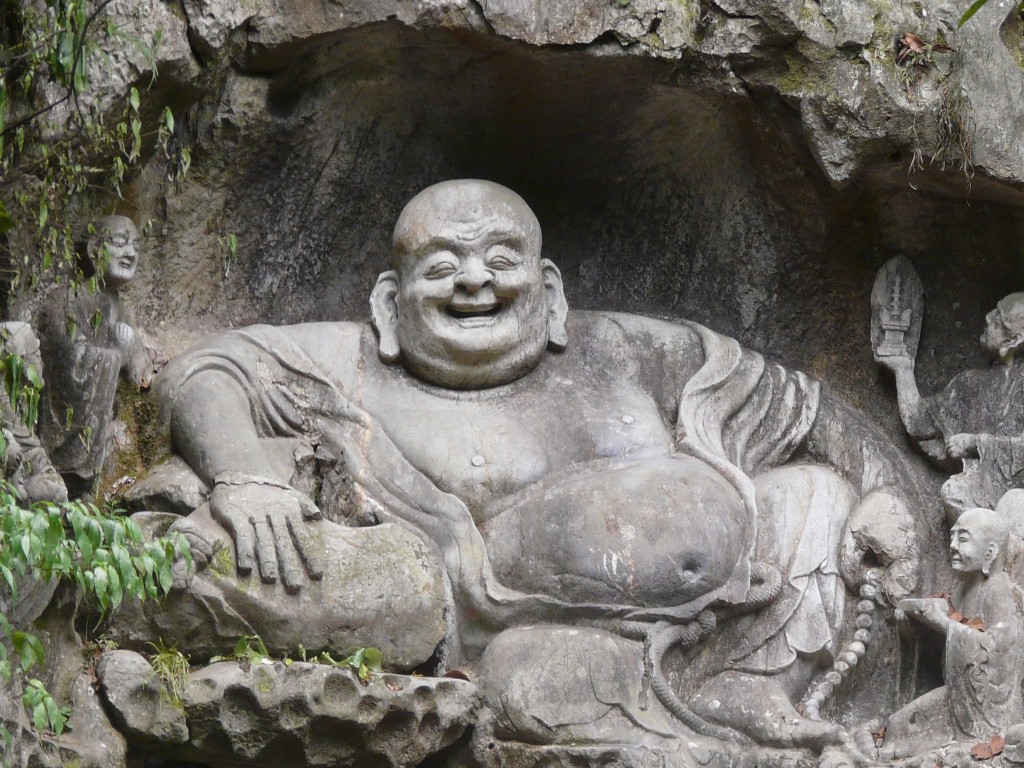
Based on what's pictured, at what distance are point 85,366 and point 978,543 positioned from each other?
11.9ft

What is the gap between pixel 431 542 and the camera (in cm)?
874

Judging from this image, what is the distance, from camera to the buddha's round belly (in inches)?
338

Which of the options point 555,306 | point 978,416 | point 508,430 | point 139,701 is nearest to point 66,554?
point 139,701

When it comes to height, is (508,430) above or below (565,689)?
above

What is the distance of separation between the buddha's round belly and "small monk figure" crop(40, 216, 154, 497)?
5.29 ft

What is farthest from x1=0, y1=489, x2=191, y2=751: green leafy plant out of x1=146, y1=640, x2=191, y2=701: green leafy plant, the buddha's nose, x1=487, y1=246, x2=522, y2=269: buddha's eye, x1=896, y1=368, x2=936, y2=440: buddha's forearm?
x1=896, y1=368, x2=936, y2=440: buddha's forearm

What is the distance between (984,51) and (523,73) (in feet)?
6.49

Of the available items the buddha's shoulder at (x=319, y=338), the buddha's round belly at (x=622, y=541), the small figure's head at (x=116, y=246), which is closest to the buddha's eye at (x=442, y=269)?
the buddha's shoulder at (x=319, y=338)

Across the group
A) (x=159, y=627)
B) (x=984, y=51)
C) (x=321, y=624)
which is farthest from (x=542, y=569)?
(x=984, y=51)

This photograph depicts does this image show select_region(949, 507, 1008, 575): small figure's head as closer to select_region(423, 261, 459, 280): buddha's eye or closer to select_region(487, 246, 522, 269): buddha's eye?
select_region(487, 246, 522, 269): buddha's eye

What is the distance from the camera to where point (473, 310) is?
361 inches

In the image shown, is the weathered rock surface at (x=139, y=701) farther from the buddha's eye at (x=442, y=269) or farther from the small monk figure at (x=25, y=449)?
the buddha's eye at (x=442, y=269)

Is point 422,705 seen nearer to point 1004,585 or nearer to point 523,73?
point 1004,585

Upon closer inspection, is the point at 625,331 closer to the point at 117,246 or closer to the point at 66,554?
the point at 117,246
